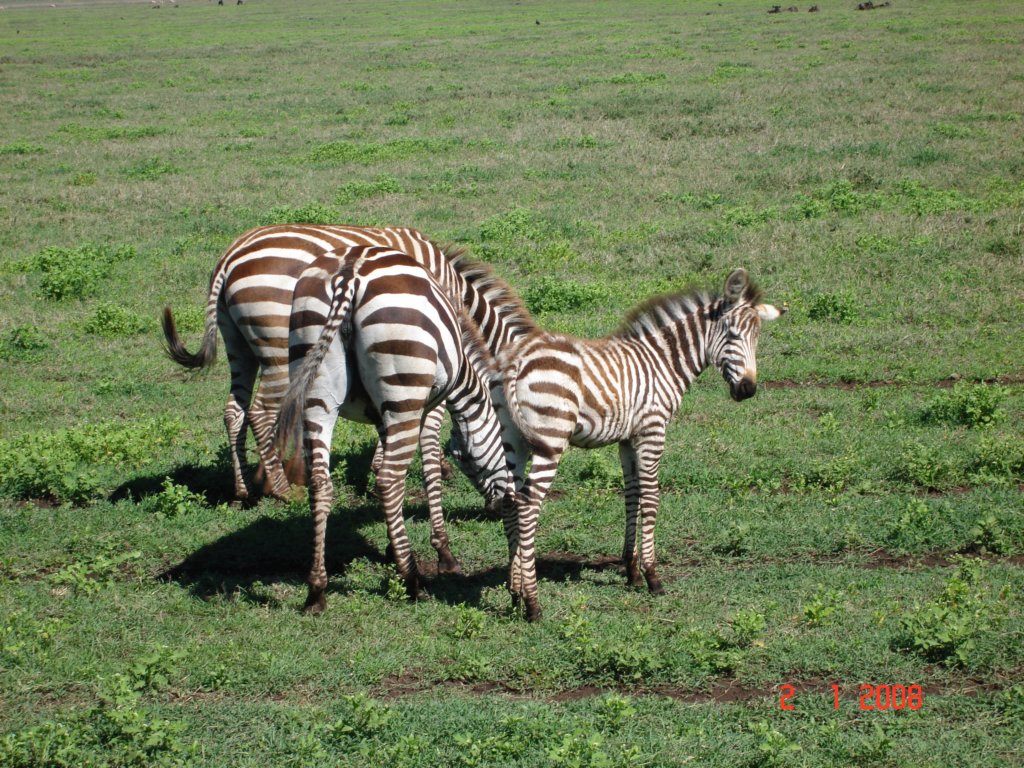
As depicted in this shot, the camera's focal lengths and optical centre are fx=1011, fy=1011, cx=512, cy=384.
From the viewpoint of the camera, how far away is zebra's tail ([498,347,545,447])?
7.14 metres

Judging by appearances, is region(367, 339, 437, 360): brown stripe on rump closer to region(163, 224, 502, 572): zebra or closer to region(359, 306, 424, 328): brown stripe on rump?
region(359, 306, 424, 328): brown stripe on rump

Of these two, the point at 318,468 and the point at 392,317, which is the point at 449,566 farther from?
the point at 392,317

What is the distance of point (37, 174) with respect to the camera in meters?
21.9

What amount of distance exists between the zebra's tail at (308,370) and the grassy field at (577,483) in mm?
1273

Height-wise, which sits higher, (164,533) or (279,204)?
(279,204)

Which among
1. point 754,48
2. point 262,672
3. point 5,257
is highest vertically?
point 754,48

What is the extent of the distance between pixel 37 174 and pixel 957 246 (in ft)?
60.4

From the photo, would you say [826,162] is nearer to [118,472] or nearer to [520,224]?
[520,224]

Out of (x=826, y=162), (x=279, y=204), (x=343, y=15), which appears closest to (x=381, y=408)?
(x=279, y=204)

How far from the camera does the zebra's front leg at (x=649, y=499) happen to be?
7.46 m

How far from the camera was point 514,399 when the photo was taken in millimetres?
7180
